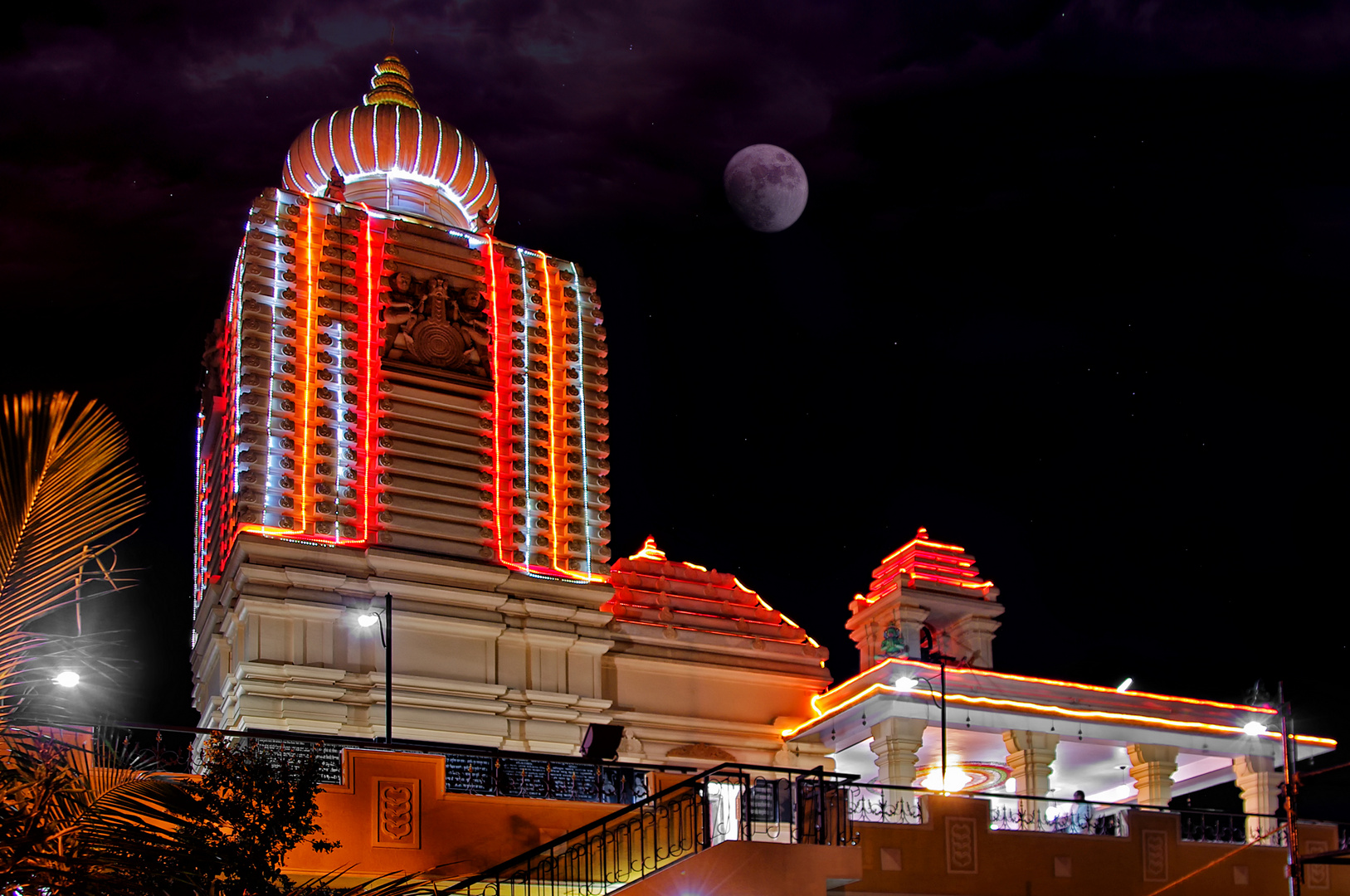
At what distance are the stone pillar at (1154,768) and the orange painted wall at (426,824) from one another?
1295 cm

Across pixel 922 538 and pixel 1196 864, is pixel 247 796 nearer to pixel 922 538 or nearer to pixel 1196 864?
pixel 1196 864

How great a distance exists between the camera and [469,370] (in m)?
31.3

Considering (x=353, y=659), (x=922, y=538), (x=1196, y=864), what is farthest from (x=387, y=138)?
(x=1196, y=864)

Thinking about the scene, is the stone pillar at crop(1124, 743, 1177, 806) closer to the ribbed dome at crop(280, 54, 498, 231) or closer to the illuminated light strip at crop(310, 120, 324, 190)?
the ribbed dome at crop(280, 54, 498, 231)

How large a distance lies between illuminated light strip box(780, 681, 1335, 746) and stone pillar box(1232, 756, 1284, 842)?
537 mm

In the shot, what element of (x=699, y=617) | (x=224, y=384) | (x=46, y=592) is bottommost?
(x=46, y=592)

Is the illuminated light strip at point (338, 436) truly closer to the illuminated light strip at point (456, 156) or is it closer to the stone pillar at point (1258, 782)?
the illuminated light strip at point (456, 156)

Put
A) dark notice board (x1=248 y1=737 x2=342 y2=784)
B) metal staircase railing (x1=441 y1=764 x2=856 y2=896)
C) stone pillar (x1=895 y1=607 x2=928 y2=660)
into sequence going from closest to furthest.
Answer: metal staircase railing (x1=441 y1=764 x2=856 y2=896) → dark notice board (x1=248 y1=737 x2=342 y2=784) → stone pillar (x1=895 y1=607 x2=928 y2=660)

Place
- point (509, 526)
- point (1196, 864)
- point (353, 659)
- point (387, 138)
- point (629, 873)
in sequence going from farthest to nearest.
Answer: point (387, 138) < point (509, 526) < point (353, 659) < point (1196, 864) < point (629, 873)

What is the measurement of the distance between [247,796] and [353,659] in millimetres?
14359

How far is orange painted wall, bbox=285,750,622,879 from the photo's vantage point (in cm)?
1905

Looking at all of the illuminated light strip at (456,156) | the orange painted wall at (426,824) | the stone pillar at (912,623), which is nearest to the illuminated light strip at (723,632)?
the stone pillar at (912,623)

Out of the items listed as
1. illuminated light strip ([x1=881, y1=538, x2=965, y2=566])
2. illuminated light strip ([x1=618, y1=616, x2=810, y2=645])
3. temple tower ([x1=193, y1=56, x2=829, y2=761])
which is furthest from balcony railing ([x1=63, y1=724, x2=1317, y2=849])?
illuminated light strip ([x1=881, y1=538, x2=965, y2=566])

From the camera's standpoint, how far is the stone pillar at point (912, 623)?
31.2 metres
